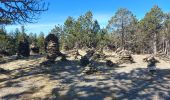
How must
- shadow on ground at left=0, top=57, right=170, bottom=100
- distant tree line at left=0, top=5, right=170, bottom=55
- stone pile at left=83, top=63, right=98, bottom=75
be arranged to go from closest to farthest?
shadow on ground at left=0, top=57, right=170, bottom=100, stone pile at left=83, top=63, right=98, bottom=75, distant tree line at left=0, top=5, right=170, bottom=55

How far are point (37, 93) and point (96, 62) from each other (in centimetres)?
922

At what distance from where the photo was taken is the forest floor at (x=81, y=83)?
1905 cm

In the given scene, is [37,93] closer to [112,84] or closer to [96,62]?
[112,84]

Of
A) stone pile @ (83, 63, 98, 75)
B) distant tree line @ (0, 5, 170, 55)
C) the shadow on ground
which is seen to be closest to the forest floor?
the shadow on ground

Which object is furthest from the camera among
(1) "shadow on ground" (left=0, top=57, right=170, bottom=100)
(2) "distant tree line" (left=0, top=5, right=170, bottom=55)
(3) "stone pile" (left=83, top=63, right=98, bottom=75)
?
(2) "distant tree line" (left=0, top=5, right=170, bottom=55)

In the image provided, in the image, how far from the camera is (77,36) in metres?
81.2

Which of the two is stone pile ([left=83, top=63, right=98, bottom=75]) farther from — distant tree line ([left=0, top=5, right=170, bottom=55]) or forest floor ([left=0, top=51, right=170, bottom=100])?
distant tree line ([left=0, top=5, right=170, bottom=55])

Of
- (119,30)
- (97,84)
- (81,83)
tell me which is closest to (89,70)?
(81,83)

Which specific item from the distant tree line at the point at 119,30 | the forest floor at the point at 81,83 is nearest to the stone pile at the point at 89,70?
the forest floor at the point at 81,83

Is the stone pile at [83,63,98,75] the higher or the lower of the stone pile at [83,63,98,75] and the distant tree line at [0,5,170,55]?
the lower

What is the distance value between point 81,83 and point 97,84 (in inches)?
39.6

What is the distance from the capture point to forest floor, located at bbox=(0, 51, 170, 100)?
62.5ft

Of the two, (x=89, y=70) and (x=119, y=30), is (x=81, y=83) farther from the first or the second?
(x=119, y=30)

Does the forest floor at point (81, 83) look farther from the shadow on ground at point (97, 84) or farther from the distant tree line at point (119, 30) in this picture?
the distant tree line at point (119, 30)
